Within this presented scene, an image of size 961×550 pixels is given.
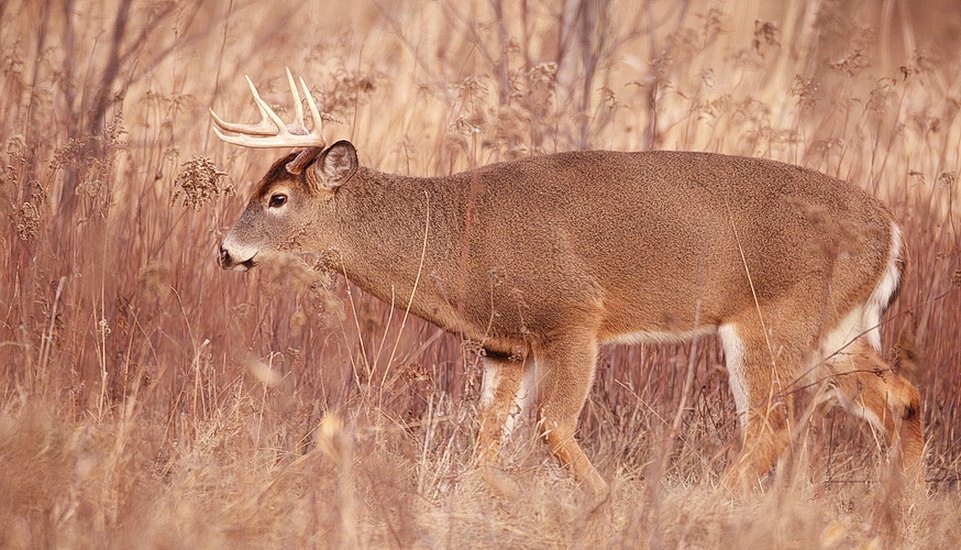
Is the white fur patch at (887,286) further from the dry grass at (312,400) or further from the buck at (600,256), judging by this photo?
the dry grass at (312,400)

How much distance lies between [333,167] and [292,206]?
0.77ft

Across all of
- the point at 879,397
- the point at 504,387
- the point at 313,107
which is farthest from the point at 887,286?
the point at 313,107

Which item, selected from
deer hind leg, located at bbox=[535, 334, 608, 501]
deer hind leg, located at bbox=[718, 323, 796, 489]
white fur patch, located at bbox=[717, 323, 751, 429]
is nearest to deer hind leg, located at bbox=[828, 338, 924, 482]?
deer hind leg, located at bbox=[718, 323, 796, 489]

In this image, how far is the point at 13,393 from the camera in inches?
178

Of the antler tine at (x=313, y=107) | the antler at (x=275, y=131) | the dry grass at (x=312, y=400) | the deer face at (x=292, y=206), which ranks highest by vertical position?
the antler tine at (x=313, y=107)

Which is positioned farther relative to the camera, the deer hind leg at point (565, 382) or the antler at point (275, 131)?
the deer hind leg at point (565, 382)

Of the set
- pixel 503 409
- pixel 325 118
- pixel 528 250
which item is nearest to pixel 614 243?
pixel 528 250

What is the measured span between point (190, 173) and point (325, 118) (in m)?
1.21

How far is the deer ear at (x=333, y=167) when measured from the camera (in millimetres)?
5614

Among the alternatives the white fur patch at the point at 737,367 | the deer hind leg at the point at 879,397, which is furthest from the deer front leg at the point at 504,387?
the deer hind leg at the point at 879,397

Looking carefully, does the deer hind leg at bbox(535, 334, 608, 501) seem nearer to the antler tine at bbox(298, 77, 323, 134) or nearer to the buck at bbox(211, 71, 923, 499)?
the buck at bbox(211, 71, 923, 499)

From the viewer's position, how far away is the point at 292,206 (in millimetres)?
5648

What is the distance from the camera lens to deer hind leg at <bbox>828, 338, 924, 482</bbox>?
229 inches

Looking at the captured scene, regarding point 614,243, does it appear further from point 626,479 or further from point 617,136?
point 617,136
